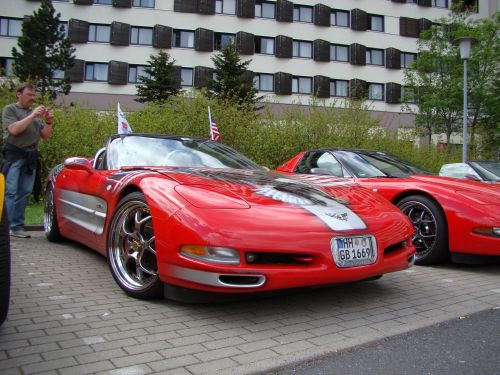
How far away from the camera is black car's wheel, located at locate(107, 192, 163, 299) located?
125 inches

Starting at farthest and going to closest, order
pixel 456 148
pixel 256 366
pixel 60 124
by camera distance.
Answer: pixel 456 148
pixel 60 124
pixel 256 366

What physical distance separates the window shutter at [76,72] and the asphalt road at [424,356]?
33804mm

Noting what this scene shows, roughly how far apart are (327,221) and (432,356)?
0.98 m

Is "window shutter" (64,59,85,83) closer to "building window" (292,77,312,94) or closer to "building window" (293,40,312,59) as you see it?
"building window" (292,77,312,94)

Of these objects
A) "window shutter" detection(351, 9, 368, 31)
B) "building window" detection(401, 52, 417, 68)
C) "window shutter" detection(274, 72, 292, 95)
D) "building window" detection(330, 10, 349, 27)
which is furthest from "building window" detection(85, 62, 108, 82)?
"building window" detection(401, 52, 417, 68)

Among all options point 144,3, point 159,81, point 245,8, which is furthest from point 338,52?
point 159,81

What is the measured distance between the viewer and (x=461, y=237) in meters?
4.39

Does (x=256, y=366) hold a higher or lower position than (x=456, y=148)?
lower

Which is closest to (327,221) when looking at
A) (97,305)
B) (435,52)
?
(97,305)

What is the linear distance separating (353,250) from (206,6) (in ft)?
114

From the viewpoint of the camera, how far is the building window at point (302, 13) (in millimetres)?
36812

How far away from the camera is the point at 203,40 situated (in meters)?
34.2

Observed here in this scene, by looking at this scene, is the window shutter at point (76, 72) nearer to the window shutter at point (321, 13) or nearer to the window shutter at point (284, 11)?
the window shutter at point (284, 11)

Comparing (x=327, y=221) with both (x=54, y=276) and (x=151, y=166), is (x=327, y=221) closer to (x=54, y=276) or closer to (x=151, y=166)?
(x=151, y=166)
